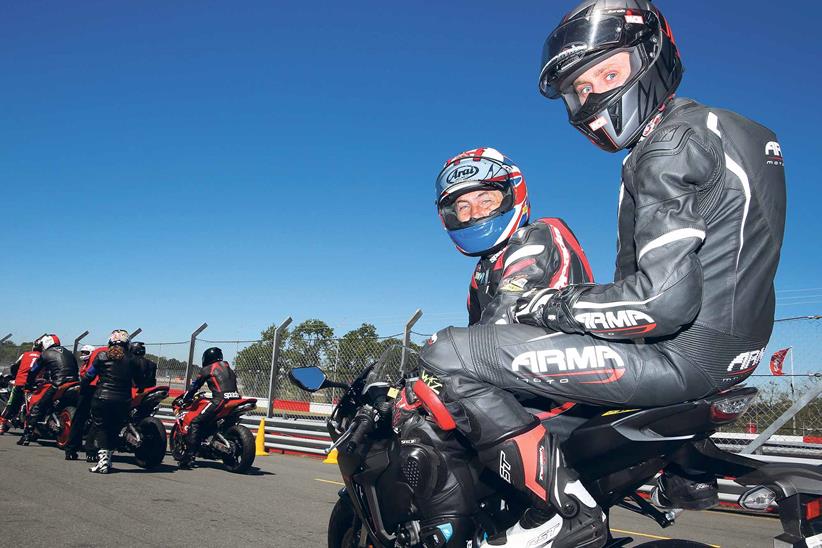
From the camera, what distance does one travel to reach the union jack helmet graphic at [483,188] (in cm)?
319

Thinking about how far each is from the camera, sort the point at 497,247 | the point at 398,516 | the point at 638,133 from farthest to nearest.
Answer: the point at 497,247
the point at 398,516
the point at 638,133

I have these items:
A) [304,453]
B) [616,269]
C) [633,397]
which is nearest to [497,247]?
[616,269]

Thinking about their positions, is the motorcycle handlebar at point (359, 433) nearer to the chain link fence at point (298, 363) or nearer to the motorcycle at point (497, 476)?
the motorcycle at point (497, 476)

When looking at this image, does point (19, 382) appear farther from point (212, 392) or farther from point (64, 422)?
point (212, 392)

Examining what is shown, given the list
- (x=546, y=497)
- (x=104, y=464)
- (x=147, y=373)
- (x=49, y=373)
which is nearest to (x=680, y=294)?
(x=546, y=497)

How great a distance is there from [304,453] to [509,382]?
11.4 m

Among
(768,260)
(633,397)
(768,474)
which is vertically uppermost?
(768,260)

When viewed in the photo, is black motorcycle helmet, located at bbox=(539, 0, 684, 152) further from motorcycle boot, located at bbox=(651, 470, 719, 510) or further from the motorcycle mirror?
the motorcycle mirror

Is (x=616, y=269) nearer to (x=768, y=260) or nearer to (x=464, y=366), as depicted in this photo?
(x=768, y=260)

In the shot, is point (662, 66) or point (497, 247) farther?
point (497, 247)

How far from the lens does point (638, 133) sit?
7.75ft

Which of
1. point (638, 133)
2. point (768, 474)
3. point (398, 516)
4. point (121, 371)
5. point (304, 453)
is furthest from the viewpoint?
Result: point (304, 453)

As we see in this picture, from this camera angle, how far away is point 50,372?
473 inches

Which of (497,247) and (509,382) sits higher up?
(497,247)
